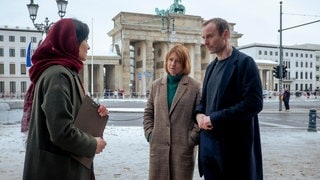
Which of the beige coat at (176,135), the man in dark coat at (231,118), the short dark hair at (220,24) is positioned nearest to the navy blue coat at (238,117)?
the man in dark coat at (231,118)

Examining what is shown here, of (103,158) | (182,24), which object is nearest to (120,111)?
(103,158)

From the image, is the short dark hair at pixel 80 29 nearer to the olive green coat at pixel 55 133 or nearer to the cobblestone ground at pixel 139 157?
the olive green coat at pixel 55 133

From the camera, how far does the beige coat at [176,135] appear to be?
3.98 meters

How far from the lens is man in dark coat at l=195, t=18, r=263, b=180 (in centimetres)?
325

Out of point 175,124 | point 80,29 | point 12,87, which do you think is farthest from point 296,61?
point 80,29

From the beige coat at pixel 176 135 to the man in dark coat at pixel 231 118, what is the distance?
1.58 feet

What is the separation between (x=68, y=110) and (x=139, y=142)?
8769 millimetres

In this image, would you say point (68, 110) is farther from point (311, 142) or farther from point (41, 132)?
point (311, 142)

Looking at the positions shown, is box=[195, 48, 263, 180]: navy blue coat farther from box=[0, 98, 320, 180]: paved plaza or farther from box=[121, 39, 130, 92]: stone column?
box=[121, 39, 130, 92]: stone column

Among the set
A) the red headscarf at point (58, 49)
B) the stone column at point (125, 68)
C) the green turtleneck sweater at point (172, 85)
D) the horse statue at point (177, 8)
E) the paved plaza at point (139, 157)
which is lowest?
the paved plaza at point (139, 157)

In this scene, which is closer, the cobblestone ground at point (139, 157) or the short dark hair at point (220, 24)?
the short dark hair at point (220, 24)

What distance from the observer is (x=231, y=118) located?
127 inches

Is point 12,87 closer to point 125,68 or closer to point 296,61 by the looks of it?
point 125,68

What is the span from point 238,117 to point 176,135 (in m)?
0.98
